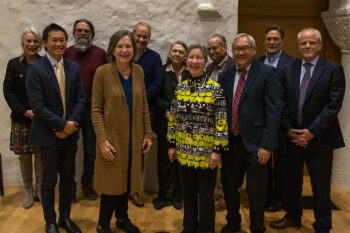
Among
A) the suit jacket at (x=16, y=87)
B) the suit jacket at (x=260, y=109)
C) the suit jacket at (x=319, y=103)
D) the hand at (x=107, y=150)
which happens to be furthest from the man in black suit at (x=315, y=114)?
the suit jacket at (x=16, y=87)

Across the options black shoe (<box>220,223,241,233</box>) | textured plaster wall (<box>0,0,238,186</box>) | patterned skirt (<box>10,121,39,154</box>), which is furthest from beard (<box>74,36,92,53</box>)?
black shoe (<box>220,223,241,233</box>)

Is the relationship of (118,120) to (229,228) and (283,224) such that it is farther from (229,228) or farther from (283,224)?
(283,224)

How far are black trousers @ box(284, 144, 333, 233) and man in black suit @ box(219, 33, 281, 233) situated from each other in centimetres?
40

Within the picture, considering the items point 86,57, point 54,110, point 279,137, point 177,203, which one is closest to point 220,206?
point 177,203

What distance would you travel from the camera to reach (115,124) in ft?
8.84

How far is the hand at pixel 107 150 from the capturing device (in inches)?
106

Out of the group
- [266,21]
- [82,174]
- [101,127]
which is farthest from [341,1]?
[82,174]

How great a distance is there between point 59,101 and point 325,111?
208 cm

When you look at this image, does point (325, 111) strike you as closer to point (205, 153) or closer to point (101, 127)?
point (205, 153)

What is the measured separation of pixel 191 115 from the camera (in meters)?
2.66

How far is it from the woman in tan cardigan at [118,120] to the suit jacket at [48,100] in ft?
1.10

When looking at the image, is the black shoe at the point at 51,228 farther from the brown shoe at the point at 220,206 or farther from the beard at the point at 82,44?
the beard at the point at 82,44

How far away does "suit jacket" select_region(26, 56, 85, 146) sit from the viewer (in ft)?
9.09

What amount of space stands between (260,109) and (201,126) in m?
0.48
